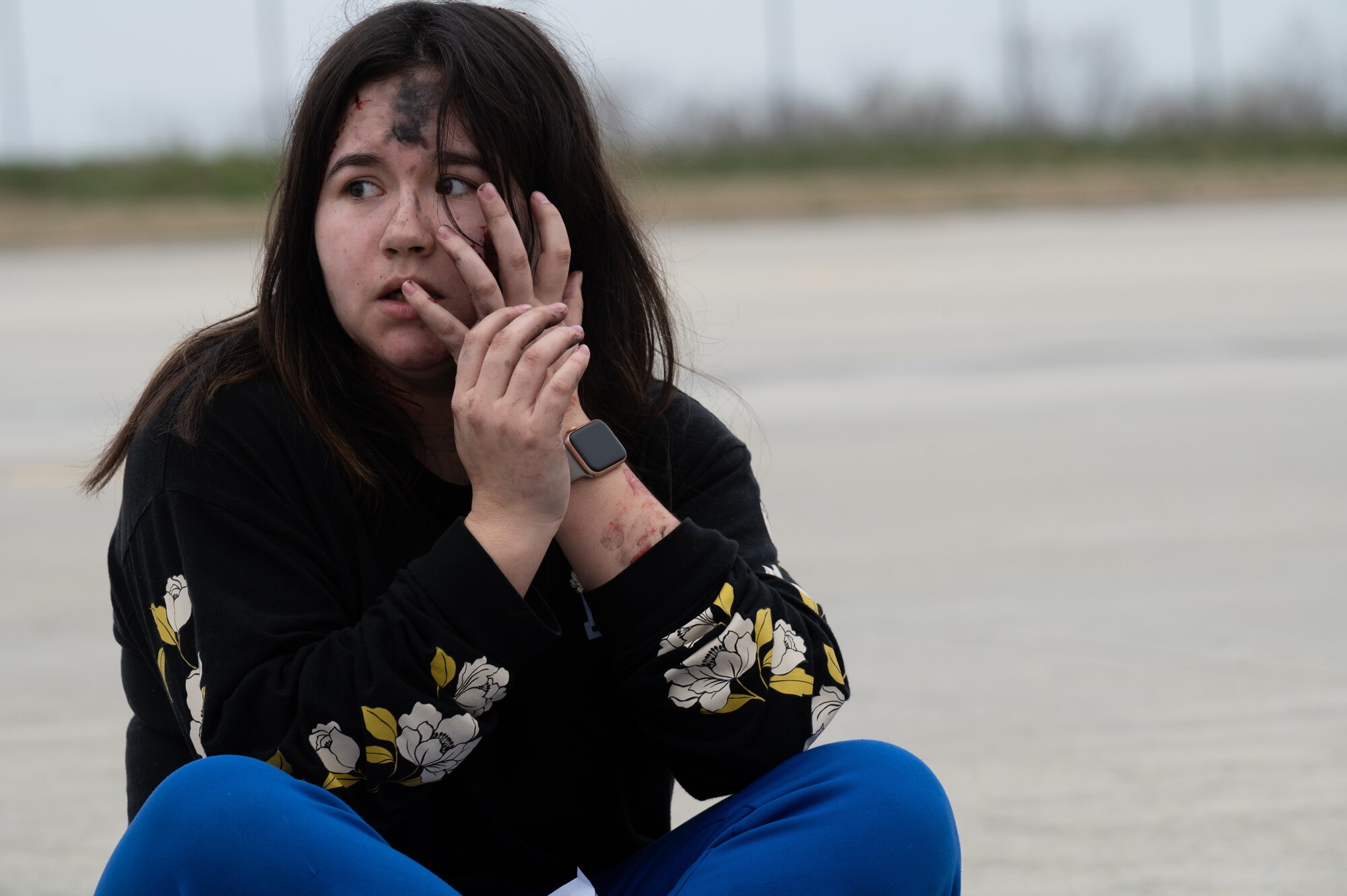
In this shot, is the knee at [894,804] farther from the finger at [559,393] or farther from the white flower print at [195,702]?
the white flower print at [195,702]

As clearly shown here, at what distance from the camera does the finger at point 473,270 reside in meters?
1.85

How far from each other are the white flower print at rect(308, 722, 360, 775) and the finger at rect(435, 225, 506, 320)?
1.65 feet

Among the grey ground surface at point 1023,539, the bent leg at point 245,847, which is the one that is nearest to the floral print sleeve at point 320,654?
the bent leg at point 245,847

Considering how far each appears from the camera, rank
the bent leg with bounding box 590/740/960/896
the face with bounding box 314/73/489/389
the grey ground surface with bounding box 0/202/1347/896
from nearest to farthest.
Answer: the bent leg with bounding box 590/740/960/896 < the face with bounding box 314/73/489/389 < the grey ground surface with bounding box 0/202/1347/896

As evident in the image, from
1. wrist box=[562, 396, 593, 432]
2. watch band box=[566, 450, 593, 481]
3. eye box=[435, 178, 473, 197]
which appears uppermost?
eye box=[435, 178, 473, 197]

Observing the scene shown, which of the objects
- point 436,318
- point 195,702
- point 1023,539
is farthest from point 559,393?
point 1023,539

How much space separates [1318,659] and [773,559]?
2.40m

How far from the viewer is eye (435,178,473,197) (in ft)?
6.20

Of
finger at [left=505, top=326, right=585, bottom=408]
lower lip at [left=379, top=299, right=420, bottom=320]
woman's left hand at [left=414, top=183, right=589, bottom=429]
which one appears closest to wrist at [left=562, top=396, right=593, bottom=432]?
woman's left hand at [left=414, top=183, right=589, bottom=429]

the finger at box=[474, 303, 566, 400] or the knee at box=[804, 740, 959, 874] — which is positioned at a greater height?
the finger at box=[474, 303, 566, 400]

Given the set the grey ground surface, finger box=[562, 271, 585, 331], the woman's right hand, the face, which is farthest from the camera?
the grey ground surface

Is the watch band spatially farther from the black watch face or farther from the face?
the face

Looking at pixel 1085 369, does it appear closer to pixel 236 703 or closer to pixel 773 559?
pixel 773 559

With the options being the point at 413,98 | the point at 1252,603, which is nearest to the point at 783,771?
the point at 413,98
